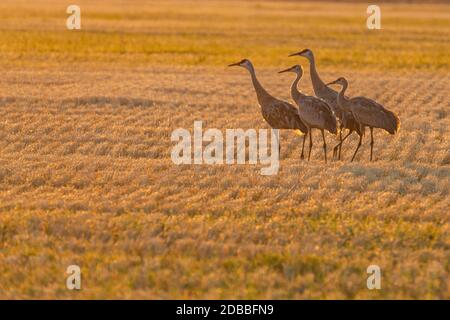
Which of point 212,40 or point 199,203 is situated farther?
point 212,40

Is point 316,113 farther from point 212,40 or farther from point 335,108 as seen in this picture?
point 212,40

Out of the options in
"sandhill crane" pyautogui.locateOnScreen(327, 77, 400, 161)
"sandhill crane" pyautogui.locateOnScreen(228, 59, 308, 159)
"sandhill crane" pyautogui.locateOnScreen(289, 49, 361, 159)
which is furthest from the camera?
"sandhill crane" pyautogui.locateOnScreen(289, 49, 361, 159)

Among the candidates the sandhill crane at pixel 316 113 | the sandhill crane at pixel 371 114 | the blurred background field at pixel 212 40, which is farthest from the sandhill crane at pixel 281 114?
the blurred background field at pixel 212 40

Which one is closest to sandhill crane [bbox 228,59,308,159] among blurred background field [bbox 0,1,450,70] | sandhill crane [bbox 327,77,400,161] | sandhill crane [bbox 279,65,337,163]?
sandhill crane [bbox 279,65,337,163]

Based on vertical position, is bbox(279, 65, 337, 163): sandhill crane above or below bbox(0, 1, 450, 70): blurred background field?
below

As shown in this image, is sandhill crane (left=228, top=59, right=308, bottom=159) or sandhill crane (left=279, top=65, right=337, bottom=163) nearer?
sandhill crane (left=279, top=65, right=337, bottom=163)

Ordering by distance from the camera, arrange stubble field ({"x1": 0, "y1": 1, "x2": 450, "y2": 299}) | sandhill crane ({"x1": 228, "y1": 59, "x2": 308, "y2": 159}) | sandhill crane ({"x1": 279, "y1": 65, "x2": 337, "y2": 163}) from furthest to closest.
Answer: sandhill crane ({"x1": 228, "y1": 59, "x2": 308, "y2": 159}) → sandhill crane ({"x1": 279, "y1": 65, "x2": 337, "y2": 163}) → stubble field ({"x1": 0, "y1": 1, "x2": 450, "y2": 299})

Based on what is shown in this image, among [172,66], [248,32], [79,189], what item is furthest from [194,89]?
[248,32]


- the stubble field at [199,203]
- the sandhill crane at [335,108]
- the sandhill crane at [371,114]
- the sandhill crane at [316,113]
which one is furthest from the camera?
the sandhill crane at [335,108]

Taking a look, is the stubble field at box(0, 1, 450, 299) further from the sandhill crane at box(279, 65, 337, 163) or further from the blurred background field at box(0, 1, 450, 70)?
the blurred background field at box(0, 1, 450, 70)

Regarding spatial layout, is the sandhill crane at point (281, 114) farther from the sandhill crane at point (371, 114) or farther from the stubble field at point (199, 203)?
the sandhill crane at point (371, 114)

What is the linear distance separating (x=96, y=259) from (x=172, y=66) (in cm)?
2604

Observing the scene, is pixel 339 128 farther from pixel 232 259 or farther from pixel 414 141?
pixel 232 259

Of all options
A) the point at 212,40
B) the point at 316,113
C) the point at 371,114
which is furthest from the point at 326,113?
the point at 212,40
